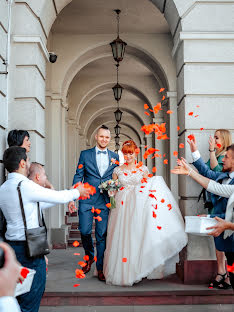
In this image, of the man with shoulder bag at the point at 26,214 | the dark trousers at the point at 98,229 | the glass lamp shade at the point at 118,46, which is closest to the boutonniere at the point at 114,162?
the dark trousers at the point at 98,229

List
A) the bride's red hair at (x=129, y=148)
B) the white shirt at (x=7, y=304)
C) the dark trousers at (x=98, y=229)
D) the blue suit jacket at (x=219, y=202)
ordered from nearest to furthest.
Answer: the white shirt at (x=7, y=304) → the blue suit jacket at (x=219, y=202) → the dark trousers at (x=98, y=229) → the bride's red hair at (x=129, y=148)

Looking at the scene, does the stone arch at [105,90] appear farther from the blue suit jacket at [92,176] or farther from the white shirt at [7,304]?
the white shirt at [7,304]

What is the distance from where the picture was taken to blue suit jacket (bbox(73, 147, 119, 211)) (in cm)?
560

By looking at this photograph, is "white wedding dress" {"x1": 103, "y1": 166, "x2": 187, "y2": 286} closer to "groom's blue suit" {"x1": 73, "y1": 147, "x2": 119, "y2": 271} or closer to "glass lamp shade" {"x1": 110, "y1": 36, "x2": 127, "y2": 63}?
"groom's blue suit" {"x1": 73, "y1": 147, "x2": 119, "y2": 271}

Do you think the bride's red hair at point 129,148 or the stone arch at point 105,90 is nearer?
the bride's red hair at point 129,148

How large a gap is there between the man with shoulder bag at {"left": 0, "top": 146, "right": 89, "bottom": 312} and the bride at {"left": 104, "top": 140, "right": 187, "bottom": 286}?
6.67ft

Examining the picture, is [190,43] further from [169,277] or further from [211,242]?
[169,277]

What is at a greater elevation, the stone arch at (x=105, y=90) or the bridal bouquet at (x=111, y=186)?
the stone arch at (x=105, y=90)

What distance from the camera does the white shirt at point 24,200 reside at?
2.94 m

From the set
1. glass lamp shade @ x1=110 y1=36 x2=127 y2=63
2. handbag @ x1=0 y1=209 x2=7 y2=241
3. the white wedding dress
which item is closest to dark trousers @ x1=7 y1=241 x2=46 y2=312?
handbag @ x1=0 y1=209 x2=7 y2=241

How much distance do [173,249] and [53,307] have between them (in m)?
1.57

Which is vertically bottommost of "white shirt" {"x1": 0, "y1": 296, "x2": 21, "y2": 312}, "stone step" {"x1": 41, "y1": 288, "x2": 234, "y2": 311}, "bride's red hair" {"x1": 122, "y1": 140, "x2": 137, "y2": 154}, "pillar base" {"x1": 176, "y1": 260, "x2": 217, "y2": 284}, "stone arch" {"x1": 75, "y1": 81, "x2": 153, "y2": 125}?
"stone step" {"x1": 41, "y1": 288, "x2": 234, "y2": 311}

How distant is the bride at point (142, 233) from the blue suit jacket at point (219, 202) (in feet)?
2.34

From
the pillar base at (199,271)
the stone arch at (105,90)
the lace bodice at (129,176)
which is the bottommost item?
the pillar base at (199,271)
